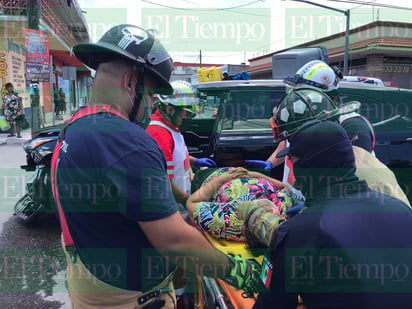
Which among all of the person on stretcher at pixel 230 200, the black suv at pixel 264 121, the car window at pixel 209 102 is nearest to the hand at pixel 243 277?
the person on stretcher at pixel 230 200

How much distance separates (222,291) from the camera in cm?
204

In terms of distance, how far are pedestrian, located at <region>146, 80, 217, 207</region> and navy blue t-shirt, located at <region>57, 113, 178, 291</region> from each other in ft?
4.87

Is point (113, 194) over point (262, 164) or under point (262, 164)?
over

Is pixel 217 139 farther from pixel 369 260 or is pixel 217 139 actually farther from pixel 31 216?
pixel 369 260

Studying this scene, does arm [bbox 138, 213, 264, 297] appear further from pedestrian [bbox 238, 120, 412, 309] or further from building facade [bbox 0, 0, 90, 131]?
building facade [bbox 0, 0, 90, 131]

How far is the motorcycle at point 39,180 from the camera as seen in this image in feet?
13.6

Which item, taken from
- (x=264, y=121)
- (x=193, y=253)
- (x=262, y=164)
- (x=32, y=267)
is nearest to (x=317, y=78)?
(x=262, y=164)

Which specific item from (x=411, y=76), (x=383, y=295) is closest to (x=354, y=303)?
(x=383, y=295)

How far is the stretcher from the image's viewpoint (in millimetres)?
1879

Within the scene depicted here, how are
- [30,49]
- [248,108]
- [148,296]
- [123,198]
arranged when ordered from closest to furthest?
1. [123,198]
2. [148,296]
3. [248,108]
4. [30,49]

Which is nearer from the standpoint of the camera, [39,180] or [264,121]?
[39,180]

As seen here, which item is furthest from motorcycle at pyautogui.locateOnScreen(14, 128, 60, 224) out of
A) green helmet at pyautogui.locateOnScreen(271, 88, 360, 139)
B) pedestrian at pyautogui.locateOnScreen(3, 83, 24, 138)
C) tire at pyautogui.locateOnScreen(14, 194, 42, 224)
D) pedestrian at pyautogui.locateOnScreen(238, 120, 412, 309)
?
pedestrian at pyautogui.locateOnScreen(3, 83, 24, 138)

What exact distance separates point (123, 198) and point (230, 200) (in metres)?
1.46

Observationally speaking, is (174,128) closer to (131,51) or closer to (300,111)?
(300,111)
